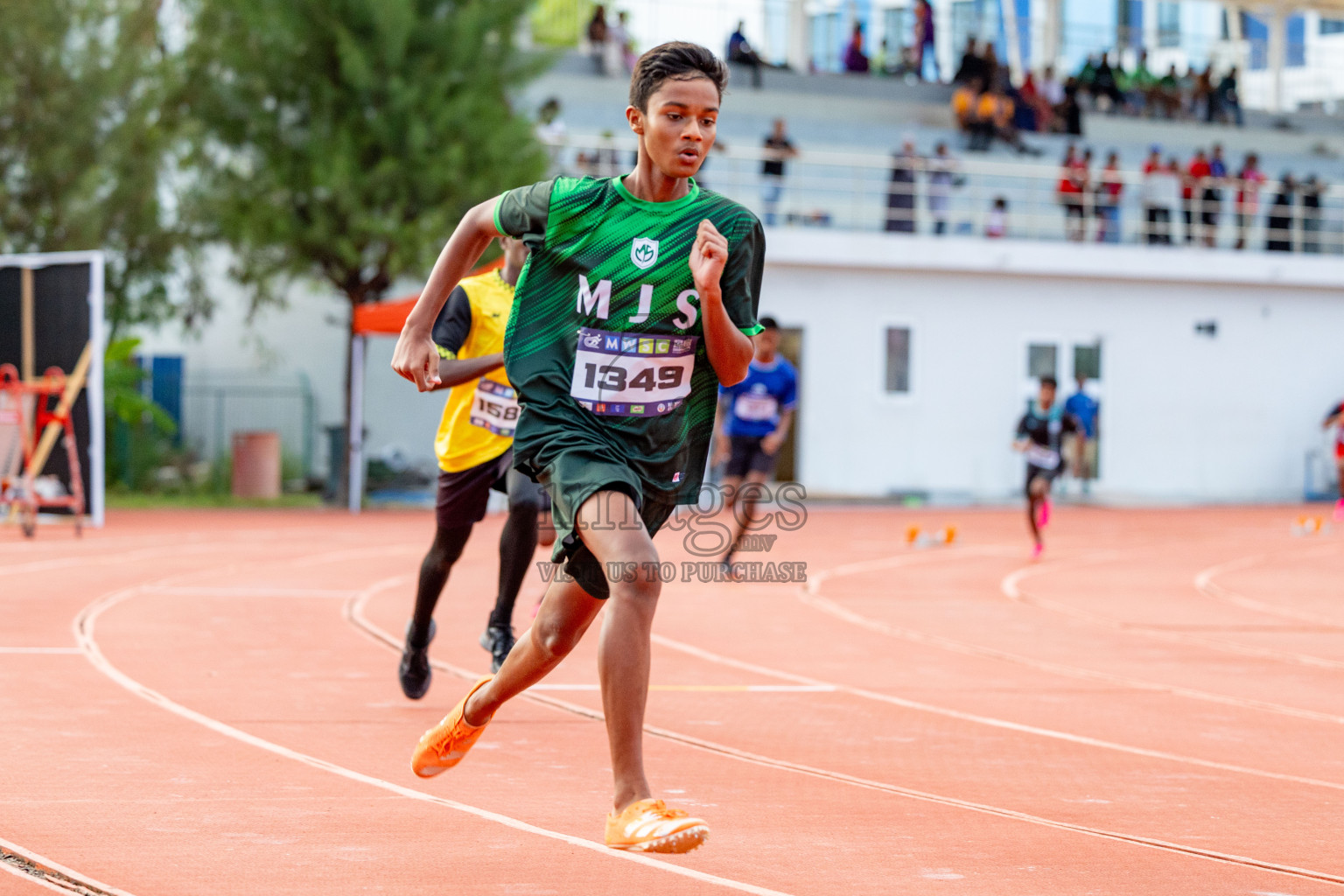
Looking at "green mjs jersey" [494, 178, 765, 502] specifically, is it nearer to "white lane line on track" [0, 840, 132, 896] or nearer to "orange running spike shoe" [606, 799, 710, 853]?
"orange running spike shoe" [606, 799, 710, 853]

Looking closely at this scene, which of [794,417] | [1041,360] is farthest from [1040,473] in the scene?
[1041,360]

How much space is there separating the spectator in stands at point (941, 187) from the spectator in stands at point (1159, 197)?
3.86 m

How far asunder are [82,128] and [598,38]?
1372 centimetres

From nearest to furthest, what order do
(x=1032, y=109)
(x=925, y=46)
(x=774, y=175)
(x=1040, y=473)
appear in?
(x=1040, y=473)
(x=774, y=175)
(x=1032, y=109)
(x=925, y=46)

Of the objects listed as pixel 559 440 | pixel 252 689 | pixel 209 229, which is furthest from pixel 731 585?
pixel 209 229

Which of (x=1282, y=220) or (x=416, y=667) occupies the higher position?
(x=1282, y=220)

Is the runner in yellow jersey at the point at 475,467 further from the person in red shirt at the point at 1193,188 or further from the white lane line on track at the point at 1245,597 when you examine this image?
the person in red shirt at the point at 1193,188

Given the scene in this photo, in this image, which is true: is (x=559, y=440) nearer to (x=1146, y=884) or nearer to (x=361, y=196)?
(x=1146, y=884)

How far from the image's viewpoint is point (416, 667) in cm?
690

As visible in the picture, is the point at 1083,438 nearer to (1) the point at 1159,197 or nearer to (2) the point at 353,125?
(1) the point at 1159,197

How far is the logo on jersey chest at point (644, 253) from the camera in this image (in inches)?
173

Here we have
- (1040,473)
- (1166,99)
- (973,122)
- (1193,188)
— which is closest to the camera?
(1040,473)

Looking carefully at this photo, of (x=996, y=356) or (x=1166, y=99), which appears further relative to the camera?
(x=1166, y=99)

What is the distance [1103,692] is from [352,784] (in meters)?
4.18
